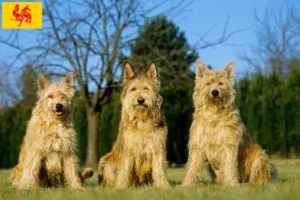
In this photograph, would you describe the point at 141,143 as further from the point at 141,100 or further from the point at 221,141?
the point at 221,141

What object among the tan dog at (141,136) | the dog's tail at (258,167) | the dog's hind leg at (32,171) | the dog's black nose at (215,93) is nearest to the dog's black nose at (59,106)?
the dog's hind leg at (32,171)

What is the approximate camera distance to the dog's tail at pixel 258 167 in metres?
7.63

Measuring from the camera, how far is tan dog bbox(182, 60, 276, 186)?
750cm

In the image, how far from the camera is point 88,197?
5.40 meters

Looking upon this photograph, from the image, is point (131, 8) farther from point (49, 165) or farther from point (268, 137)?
point (49, 165)

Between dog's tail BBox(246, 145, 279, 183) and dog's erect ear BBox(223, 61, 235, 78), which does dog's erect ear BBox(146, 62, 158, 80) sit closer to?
dog's erect ear BBox(223, 61, 235, 78)

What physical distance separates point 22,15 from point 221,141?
1000 centimetres

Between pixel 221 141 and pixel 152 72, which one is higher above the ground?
pixel 152 72

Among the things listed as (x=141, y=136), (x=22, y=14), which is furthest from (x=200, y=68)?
(x=22, y=14)

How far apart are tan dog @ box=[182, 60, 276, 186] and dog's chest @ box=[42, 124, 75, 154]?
1.95 meters

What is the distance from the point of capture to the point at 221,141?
7.51 m

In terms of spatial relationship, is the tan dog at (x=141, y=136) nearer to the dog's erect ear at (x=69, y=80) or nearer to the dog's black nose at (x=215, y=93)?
the dog's black nose at (x=215, y=93)

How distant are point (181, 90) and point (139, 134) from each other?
12.1 m

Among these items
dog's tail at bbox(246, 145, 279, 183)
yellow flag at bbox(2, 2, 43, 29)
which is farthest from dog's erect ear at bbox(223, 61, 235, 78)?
yellow flag at bbox(2, 2, 43, 29)
